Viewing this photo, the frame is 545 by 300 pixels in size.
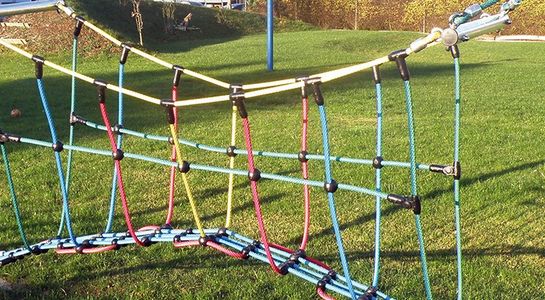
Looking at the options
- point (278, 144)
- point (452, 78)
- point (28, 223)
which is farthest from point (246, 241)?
point (452, 78)

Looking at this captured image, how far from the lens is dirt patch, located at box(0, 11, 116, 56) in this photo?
61.6 ft

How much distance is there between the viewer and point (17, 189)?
5.46m

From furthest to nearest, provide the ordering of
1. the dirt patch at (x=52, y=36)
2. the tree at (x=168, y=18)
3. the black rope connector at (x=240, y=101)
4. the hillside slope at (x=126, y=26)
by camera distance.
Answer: the tree at (x=168, y=18) → the hillside slope at (x=126, y=26) → the dirt patch at (x=52, y=36) → the black rope connector at (x=240, y=101)

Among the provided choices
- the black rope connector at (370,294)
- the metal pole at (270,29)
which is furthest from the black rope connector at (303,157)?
the metal pole at (270,29)

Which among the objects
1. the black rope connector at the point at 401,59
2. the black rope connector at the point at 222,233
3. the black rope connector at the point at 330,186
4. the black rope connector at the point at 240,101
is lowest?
the black rope connector at the point at 222,233

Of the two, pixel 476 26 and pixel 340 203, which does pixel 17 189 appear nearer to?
pixel 340 203

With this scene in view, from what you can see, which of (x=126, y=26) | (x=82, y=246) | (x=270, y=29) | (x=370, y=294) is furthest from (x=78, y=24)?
(x=126, y=26)

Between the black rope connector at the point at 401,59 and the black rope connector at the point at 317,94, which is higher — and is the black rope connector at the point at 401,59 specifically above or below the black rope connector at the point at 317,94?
above

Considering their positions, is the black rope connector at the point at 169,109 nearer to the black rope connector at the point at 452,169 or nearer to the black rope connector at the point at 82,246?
the black rope connector at the point at 82,246

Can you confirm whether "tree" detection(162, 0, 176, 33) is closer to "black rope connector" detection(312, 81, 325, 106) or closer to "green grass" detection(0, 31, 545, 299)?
"green grass" detection(0, 31, 545, 299)

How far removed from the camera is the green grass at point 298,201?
3699 millimetres

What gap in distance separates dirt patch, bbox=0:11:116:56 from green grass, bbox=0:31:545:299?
7.35 m

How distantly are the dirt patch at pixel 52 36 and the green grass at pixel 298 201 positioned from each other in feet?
24.1

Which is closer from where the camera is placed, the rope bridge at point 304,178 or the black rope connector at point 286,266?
the rope bridge at point 304,178
